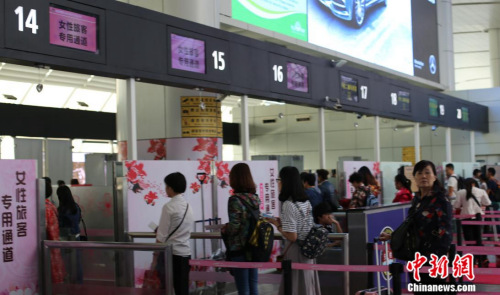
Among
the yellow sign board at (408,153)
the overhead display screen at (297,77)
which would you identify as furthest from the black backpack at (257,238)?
the yellow sign board at (408,153)

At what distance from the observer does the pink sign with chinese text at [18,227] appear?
482 cm

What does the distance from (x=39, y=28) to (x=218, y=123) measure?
6138 mm

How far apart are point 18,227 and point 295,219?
2.14 m

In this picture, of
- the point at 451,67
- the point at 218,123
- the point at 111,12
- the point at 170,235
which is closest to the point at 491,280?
the point at 170,235

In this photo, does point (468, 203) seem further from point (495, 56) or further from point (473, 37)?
point (473, 37)

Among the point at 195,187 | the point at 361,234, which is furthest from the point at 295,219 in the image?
the point at 195,187

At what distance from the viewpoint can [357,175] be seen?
857 cm

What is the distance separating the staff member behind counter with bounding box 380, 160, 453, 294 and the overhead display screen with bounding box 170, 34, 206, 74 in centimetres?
437

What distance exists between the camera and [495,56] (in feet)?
98.8

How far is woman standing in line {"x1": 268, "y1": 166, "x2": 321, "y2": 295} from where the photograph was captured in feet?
16.2

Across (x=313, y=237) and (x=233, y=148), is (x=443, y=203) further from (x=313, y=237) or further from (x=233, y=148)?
(x=233, y=148)

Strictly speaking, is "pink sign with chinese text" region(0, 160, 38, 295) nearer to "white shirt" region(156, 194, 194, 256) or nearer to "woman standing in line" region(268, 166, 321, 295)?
"white shirt" region(156, 194, 194, 256)

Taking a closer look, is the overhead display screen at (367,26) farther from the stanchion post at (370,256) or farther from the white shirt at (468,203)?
the stanchion post at (370,256)

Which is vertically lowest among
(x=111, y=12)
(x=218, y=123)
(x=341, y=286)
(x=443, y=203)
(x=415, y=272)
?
(x=341, y=286)
